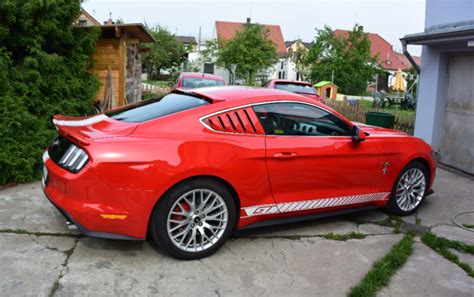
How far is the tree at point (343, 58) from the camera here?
3728 cm

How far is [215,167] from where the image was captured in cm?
395

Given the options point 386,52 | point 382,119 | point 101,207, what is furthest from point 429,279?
point 386,52

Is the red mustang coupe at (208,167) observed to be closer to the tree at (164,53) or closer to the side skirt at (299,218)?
the side skirt at (299,218)

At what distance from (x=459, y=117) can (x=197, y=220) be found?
6.28 meters

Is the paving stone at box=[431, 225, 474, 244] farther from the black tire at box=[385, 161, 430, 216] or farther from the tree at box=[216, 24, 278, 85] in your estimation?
the tree at box=[216, 24, 278, 85]

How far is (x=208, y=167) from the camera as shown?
154 inches

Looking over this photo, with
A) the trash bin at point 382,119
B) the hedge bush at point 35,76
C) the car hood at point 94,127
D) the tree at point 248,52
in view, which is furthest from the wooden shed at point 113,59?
the tree at point 248,52

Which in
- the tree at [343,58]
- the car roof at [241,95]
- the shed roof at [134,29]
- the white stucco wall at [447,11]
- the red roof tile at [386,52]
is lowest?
the car roof at [241,95]

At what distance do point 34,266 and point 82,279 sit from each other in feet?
1.65

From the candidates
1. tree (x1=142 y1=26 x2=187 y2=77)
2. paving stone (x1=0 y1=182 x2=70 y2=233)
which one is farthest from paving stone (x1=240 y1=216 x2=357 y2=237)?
tree (x1=142 y1=26 x2=187 y2=77)

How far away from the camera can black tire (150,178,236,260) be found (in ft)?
12.5

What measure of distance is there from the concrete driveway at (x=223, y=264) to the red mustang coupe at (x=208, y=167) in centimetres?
24

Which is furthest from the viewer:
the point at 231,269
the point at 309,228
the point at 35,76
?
the point at 35,76

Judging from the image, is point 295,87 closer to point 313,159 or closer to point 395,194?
point 395,194
